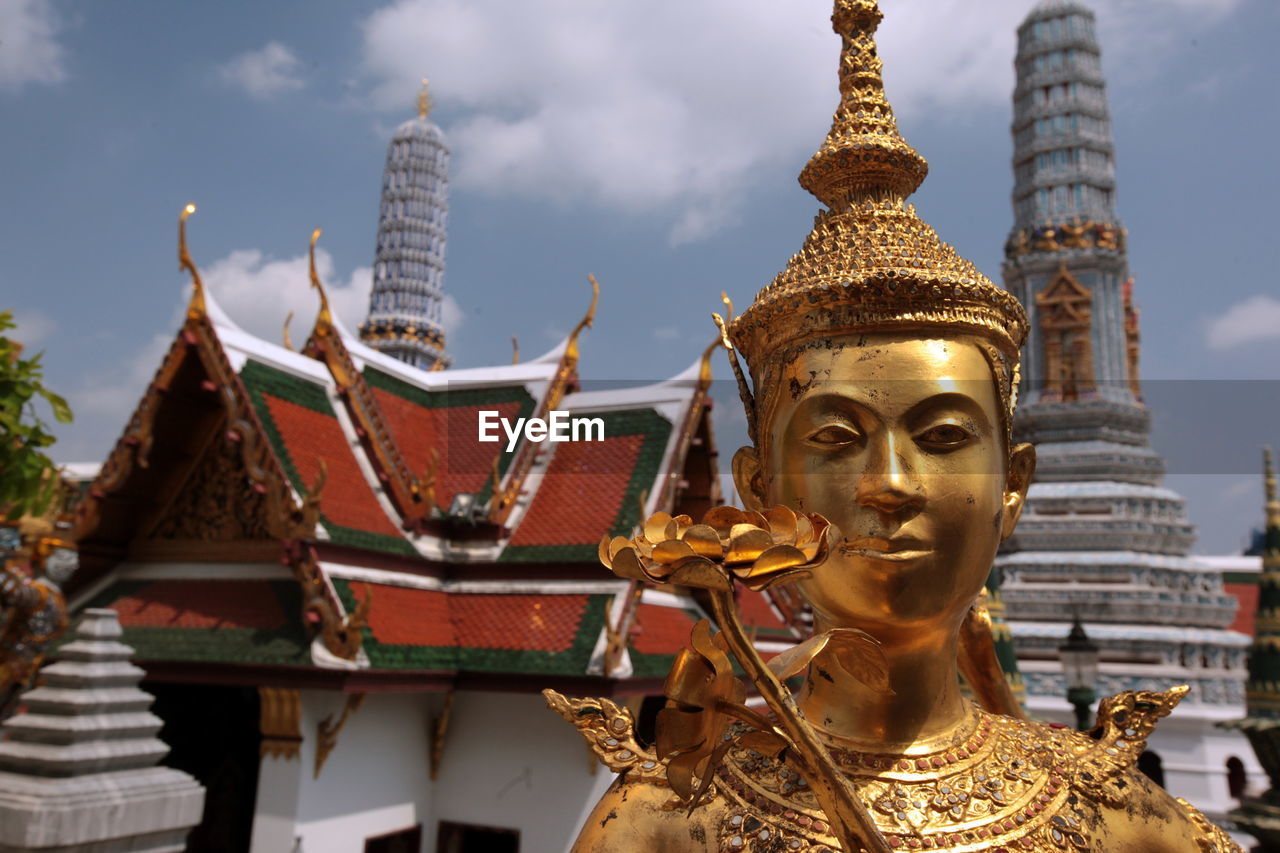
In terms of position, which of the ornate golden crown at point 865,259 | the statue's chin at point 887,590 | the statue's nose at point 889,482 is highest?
the ornate golden crown at point 865,259

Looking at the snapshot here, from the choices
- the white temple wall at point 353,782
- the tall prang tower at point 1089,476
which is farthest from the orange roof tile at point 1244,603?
the white temple wall at point 353,782

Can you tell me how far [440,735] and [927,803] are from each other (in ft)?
25.2

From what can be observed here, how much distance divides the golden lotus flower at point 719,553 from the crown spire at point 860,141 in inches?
43.5

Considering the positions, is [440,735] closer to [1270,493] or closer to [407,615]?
[407,615]

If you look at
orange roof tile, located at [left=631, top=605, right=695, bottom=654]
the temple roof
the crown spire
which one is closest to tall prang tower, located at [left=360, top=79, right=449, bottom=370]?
the temple roof

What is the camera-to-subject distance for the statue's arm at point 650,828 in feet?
5.73

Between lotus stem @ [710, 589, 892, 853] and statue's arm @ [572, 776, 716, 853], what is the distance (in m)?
0.41

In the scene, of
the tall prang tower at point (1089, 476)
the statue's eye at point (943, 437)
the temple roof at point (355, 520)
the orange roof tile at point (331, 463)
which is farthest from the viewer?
the tall prang tower at point (1089, 476)

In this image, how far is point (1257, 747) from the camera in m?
6.84

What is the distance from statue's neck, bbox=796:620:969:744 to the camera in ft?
6.04

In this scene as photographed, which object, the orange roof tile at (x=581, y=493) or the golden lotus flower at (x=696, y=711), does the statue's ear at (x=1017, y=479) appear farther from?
the orange roof tile at (x=581, y=493)

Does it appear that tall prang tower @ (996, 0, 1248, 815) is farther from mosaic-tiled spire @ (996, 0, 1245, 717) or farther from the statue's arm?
the statue's arm

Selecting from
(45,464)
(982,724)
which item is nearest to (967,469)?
(982,724)

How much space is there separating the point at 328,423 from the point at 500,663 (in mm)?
3016
